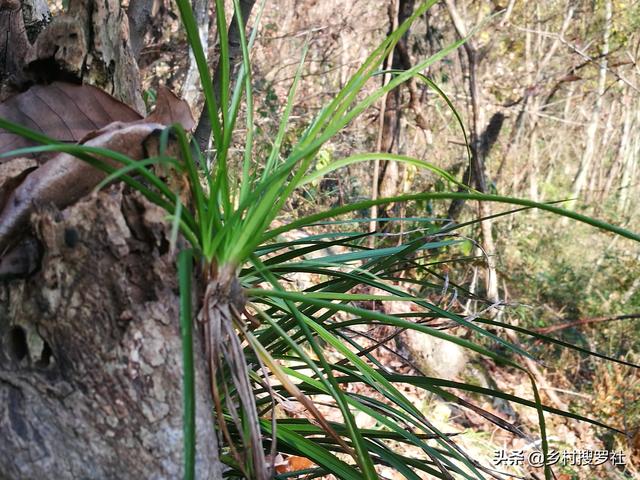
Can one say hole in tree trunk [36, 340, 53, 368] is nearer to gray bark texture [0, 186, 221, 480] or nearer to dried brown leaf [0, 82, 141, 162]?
gray bark texture [0, 186, 221, 480]

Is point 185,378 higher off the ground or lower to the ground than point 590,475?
higher

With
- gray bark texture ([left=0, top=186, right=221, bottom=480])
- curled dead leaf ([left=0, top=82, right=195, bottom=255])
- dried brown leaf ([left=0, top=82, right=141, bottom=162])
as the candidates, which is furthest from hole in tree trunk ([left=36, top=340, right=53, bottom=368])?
dried brown leaf ([left=0, top=82, right=141, bottom=162])

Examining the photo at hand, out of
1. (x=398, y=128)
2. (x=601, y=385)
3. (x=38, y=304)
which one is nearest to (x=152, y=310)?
(x=38, y=304)

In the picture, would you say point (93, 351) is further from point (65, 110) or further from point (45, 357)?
point (65, 110)

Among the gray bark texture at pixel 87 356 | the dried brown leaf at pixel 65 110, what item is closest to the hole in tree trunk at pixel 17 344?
the gray bark texture at pixel 87 356

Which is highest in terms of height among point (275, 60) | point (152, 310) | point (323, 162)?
point (275, 60)

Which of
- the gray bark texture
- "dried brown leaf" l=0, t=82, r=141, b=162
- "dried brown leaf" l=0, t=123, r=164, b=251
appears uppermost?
"dried brown leaf" l=0, t=82, r=141, b=162

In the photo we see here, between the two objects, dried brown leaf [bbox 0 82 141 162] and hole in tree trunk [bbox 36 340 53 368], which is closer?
hole in tree trunk [bbox 36 340 53 368]

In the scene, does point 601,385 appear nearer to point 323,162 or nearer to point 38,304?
point 323,162
